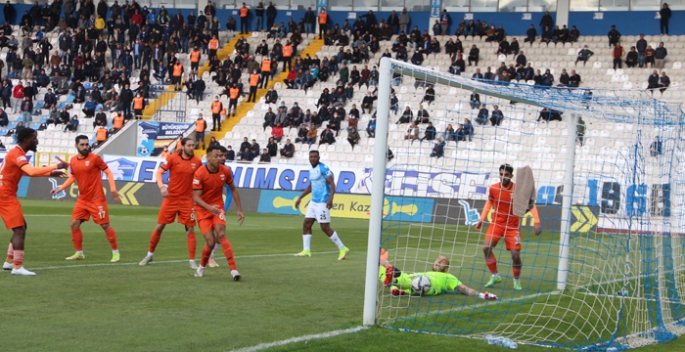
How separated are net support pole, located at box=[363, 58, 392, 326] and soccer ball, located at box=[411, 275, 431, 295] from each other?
2.06 m

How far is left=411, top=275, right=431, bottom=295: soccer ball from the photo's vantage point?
10.3 m

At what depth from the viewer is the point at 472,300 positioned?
10227mm

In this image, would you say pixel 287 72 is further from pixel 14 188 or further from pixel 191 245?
pixel 14 188

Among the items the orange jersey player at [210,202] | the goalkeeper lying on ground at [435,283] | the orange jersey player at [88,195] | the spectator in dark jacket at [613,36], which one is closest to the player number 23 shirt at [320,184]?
the orange jersey player at [210,202]

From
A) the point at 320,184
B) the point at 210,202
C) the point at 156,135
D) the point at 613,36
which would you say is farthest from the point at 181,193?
the point at 613,36

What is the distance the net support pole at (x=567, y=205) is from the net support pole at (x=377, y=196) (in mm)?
2658

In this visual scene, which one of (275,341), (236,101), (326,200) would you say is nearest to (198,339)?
(275,341)

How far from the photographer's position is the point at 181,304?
909 cm

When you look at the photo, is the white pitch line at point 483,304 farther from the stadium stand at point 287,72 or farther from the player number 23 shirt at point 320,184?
the stadium stand at point 287,72

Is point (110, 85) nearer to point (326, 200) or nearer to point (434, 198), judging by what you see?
point (434, 198)

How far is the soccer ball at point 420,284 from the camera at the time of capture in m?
10.3

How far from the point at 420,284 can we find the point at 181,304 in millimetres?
3046

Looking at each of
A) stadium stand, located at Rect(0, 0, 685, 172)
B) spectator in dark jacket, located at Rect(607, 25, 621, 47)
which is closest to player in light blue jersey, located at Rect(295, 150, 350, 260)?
stadium stand, located at Rect(0, 0, 685, 172)

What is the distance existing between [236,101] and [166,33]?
8.71 meters
